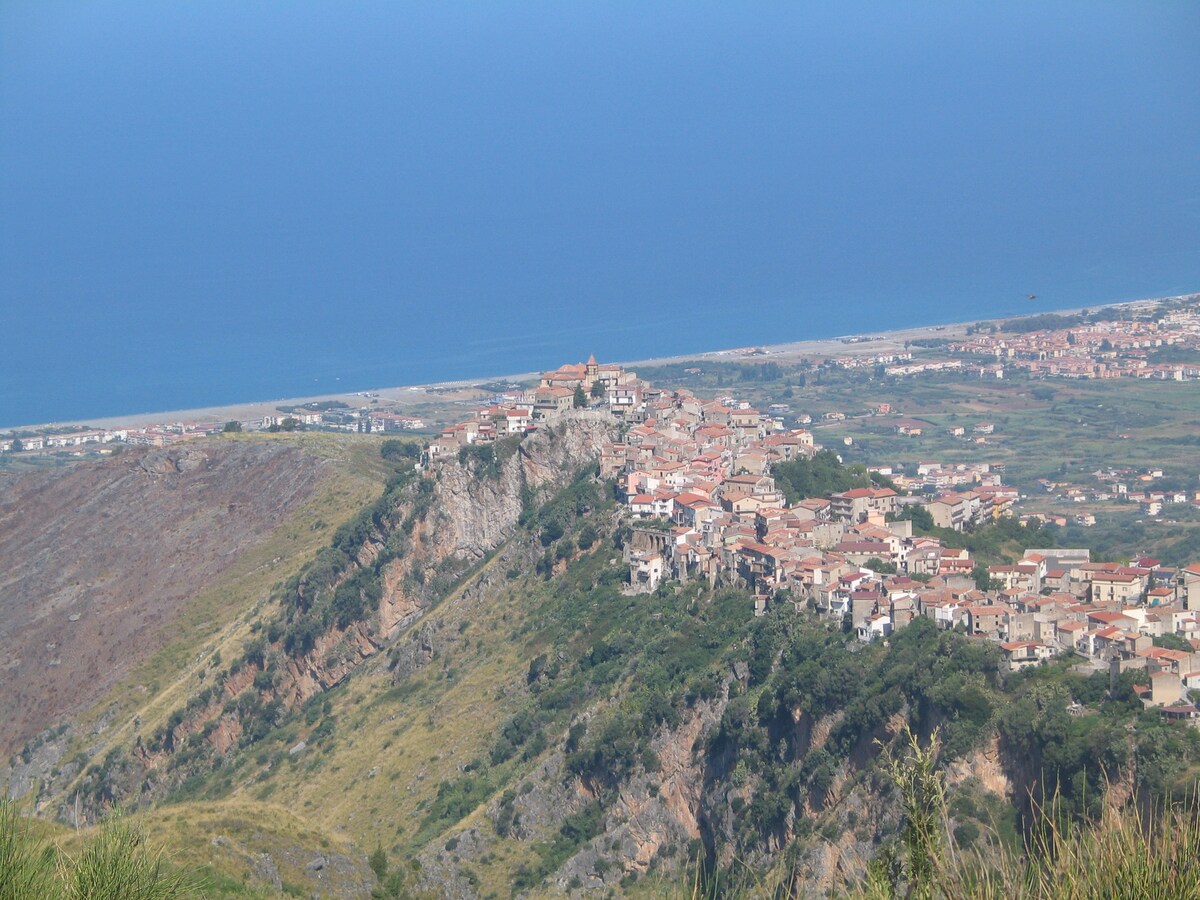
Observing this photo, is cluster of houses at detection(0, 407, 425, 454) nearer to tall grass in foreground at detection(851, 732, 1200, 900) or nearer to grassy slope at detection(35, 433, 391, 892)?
grassy slope at detection(35, 433, 391, 892)

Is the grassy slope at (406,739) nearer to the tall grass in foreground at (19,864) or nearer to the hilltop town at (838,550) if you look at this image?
the hilltop town at (838,550)

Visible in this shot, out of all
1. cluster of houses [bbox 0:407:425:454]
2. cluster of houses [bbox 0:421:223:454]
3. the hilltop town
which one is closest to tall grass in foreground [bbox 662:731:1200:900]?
the hilltop town

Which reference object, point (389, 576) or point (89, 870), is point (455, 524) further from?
point (89, 870)

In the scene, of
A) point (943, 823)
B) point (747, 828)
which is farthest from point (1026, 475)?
point (943, 823)

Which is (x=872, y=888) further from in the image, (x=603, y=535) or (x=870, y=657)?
(x=603, y=535)

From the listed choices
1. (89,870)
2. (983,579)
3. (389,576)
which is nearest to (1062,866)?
(89,870)

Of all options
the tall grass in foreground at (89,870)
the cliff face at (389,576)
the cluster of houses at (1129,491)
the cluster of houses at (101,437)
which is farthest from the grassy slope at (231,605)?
the tall grass in foreground at (89,870)

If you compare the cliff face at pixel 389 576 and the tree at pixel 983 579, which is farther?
the cliff face at pixel 389 576
